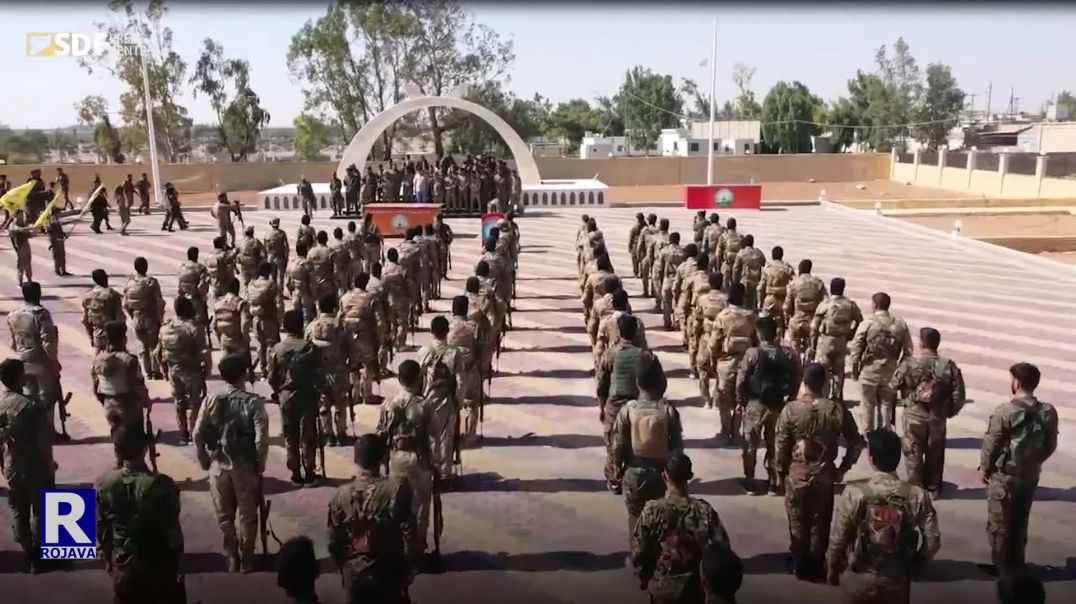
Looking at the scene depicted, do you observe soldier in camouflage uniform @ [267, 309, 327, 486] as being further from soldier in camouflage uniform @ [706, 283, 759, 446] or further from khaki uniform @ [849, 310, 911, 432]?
khaki uniform @ [849, 310, 911, 432]

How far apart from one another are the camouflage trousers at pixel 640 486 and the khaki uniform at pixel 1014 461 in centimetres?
228

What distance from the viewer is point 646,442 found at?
5934 millimetres

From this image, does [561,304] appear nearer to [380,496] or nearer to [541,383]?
[541,383]

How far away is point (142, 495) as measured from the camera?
486 cm

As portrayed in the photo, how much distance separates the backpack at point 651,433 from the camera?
592cm

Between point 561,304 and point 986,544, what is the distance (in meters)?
9.84

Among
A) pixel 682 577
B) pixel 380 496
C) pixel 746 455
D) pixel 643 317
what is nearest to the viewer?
pixel 682 577

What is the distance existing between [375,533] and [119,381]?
3932mm


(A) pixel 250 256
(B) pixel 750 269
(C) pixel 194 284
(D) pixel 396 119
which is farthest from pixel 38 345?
(D) pixel 396 119

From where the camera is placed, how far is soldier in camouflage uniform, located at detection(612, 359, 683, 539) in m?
5.86

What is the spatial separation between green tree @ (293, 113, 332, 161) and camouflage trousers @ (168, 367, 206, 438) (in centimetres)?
5418

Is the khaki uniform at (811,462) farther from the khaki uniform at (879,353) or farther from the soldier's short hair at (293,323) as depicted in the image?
the soldier's short hair at (293,323)

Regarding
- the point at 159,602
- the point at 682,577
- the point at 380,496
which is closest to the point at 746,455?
the point at 682,577

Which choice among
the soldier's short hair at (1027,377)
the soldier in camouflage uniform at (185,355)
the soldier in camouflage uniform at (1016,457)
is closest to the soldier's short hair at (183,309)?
the soldier in camouflage uniform at (185,355)
